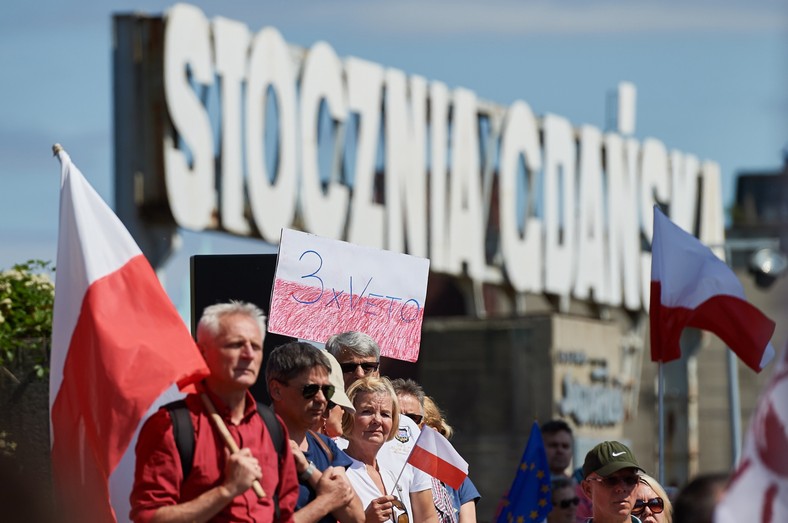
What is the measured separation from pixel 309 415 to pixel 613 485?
155 centimetres

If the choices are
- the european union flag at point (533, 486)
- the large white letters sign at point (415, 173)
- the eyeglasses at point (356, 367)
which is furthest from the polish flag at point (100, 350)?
the large white letters sign at point (415, 173)

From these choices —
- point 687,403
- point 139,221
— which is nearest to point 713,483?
point 139,221

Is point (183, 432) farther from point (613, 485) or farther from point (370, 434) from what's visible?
point (613, 485)

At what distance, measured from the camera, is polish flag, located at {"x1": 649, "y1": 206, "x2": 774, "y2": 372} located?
35.1 feet

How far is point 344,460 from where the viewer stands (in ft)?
23.7

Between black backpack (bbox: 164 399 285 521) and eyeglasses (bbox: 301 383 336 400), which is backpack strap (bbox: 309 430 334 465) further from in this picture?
black backpack (bbox: 164 399 285 521)

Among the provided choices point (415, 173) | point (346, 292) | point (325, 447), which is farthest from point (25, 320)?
point (415, 173)

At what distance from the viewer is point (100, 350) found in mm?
6652

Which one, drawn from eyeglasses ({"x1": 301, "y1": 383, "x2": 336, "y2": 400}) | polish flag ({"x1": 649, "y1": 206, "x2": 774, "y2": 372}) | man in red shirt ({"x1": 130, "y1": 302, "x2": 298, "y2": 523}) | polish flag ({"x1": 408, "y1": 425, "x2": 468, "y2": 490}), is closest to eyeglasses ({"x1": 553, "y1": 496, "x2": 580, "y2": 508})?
polish flag ({"x1": 649, "y1": 206, "x2": 774, "y2": 372})

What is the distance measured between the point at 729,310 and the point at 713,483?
5351 millimetres

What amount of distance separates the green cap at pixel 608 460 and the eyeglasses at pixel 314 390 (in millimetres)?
1475

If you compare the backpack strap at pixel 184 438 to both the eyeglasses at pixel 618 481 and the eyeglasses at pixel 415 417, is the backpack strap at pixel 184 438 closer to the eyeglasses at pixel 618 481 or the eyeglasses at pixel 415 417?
the eyeglasses at pixel 618 481

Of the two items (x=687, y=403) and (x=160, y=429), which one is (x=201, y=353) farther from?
(x=687, y=403)

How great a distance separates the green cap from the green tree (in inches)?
109
